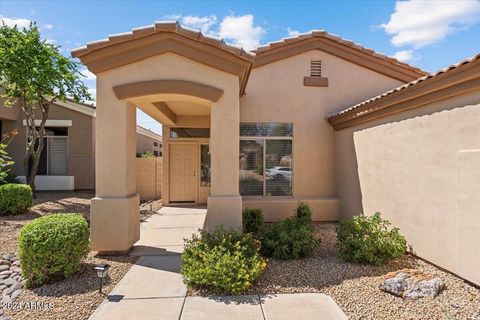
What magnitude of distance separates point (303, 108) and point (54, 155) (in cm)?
1272

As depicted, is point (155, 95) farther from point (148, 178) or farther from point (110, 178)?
point (148, 178)

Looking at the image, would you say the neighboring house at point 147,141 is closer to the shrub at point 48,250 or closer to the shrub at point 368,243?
the shrub at point 48,250

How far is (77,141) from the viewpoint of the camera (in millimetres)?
14938

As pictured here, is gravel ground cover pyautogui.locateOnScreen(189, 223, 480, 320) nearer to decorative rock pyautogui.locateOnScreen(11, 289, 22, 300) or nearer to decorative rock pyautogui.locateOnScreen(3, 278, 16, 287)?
decorative rock pyautogui.locateOnScreen(11, 289, 22, 300)

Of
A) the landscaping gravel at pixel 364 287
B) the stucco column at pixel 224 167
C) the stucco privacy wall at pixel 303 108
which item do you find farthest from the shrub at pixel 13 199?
the landscaping gravel at pixel 364 287

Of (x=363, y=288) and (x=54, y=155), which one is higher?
(x=54, y=155)

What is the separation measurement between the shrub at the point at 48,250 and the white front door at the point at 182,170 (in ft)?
22.6

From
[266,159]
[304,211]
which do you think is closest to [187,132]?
[266,159]

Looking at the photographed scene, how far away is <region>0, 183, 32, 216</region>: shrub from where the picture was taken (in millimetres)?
9281

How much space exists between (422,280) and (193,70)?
5.37 metres

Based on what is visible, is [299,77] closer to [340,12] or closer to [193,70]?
[340,12]

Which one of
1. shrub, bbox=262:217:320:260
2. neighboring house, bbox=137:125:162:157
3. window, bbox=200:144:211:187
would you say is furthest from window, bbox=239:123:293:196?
neighboring house, bbox=137:125:162:157

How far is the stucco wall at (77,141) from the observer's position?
14867mm

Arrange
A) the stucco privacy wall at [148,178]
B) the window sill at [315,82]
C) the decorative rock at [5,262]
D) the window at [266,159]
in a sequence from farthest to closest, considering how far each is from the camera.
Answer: the stucco privacy wall at [148,178] → the window sill at [315,82] → the window at [266,159] → the decorative rock at [5,262]
